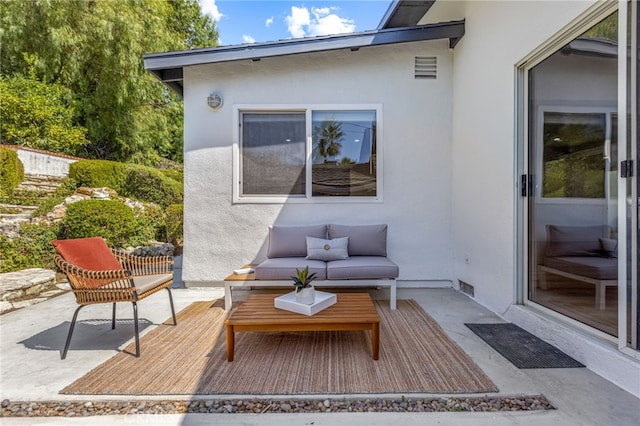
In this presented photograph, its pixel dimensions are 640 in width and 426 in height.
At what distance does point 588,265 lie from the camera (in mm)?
2682

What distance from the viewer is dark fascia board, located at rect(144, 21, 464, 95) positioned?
4379 millimetres

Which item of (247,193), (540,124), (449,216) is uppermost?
(540,124)

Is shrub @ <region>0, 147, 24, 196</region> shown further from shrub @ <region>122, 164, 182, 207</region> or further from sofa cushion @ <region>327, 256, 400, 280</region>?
sofa cushion @ <region>327, 256, 400, 280</region>

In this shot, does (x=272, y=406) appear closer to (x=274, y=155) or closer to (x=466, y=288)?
(x=466, y=288)

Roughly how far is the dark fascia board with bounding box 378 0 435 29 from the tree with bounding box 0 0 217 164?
335 inches

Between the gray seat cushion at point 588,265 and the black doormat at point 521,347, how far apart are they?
71cm

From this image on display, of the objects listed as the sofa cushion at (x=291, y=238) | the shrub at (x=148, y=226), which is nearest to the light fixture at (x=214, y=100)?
the sofa cushion at (x=291, y=238)

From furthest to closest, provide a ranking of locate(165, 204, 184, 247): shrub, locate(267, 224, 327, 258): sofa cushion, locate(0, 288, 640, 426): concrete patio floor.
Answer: locate(165, 204, 184, 247): shrub, locate(267, 224, 327, 258): sofa cushion, locate(0, 288, 640, 426): concrete patio floor

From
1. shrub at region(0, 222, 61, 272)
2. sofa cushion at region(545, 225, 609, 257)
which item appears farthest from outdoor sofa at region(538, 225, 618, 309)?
shrub at region(0, 222, 61, 272)

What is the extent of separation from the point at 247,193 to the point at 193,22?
15194mm

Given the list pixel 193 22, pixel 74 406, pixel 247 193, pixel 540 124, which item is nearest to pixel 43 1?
pixel 193 22

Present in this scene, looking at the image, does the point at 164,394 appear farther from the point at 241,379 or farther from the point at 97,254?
the point at 97,254

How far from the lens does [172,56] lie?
172 inches

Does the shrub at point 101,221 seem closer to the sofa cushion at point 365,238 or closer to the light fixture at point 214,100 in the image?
the light fixture at point 214,100
